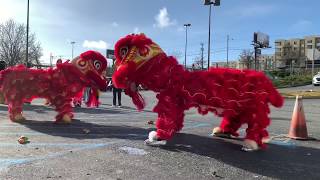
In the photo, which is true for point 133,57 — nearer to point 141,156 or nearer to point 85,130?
point 141,156

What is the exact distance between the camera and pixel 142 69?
8867mm

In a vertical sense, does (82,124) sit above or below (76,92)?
below

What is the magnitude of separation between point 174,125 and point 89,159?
1935 mm

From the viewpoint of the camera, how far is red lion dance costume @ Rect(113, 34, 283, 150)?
8.53 meters

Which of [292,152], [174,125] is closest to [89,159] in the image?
[174,125]

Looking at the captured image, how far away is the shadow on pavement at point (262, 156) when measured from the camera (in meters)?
7.04

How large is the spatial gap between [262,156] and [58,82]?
254 inches

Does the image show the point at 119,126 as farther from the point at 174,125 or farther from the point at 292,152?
the point at 292,152

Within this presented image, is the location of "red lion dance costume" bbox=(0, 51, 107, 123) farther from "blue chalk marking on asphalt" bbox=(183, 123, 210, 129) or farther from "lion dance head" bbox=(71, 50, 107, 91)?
"blue chalk marking on asphalt" bbox=(183, 123, 210, 129)

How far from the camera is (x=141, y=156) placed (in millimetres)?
7852

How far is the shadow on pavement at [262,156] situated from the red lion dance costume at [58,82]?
357 cm

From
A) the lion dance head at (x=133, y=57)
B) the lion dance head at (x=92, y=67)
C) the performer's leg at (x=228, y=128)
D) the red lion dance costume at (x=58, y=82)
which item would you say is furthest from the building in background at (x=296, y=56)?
the lion dance head at (x=133, y=57)

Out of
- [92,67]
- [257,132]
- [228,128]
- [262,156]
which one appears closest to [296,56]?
[92,67]

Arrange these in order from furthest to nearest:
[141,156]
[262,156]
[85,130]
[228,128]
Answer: [85,130], [228,128], [262,156], [141,156]
